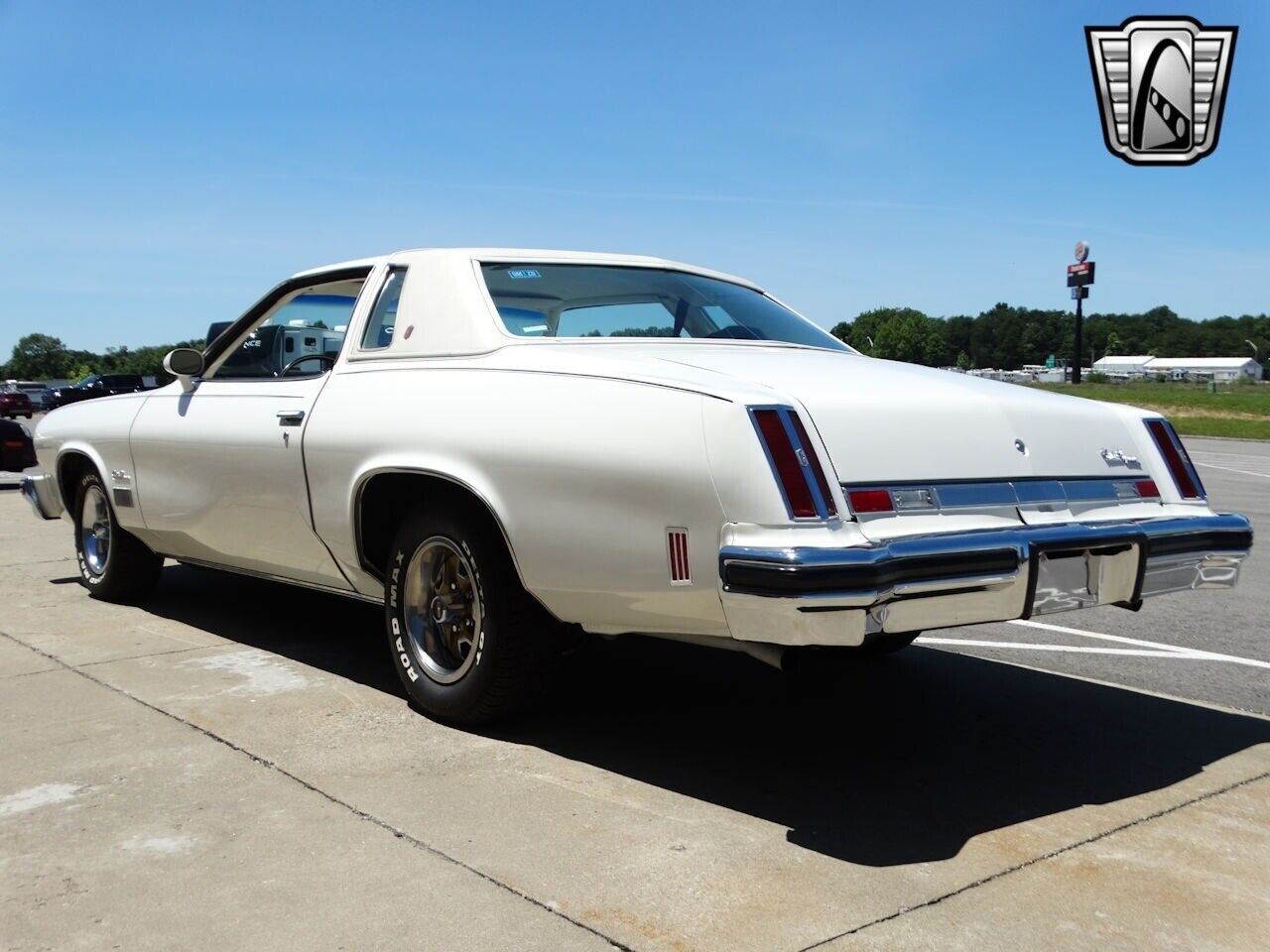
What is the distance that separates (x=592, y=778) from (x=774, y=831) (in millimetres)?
637

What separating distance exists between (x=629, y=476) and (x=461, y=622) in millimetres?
1073

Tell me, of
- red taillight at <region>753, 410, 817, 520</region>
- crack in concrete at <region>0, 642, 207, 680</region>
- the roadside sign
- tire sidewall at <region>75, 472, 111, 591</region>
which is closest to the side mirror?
tire sidewall at <region>75, 472, 111, 591</region>

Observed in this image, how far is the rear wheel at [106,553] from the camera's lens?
631cm

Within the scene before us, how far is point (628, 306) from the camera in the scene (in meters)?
4.59

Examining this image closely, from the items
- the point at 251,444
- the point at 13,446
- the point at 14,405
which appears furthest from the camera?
the point at 14,405

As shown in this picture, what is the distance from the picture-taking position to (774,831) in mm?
3346

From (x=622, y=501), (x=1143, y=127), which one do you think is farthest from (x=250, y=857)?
(x=1143, y=127)

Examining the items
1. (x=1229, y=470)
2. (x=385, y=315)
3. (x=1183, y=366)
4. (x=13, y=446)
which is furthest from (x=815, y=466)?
(x=1183, y=366)

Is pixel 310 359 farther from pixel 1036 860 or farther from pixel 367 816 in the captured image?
pixel 1036 860

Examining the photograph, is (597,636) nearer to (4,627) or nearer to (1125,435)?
(1125,435)

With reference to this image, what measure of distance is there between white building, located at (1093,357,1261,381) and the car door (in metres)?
155

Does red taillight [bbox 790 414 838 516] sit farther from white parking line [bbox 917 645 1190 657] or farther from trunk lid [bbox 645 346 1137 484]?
white parking line [bbox 917 645 1190 657]

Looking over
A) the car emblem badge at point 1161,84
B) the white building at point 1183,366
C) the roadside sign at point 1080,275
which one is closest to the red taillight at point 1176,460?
the car emblem badge at point 1161,84

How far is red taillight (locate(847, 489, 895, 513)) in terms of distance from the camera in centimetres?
334
